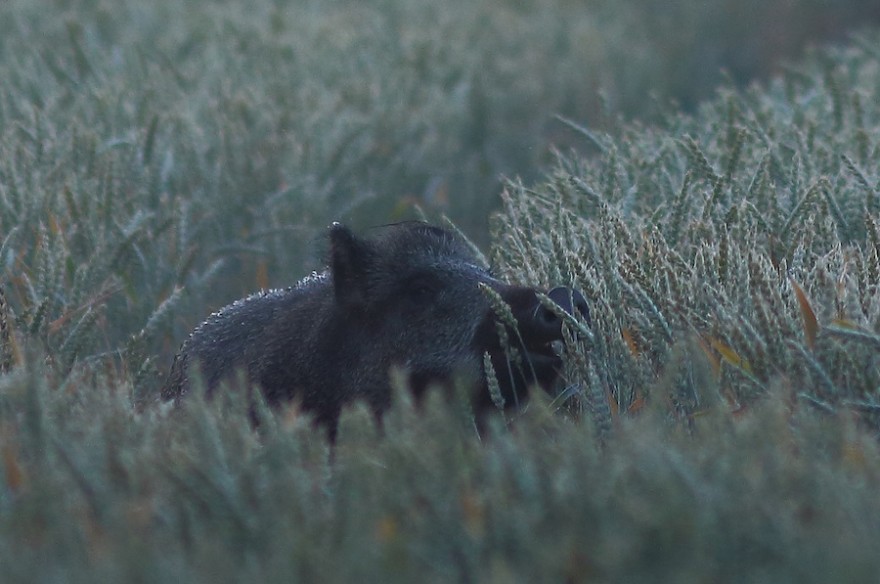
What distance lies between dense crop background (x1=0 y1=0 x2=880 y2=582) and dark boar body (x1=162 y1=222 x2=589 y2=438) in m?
0.20

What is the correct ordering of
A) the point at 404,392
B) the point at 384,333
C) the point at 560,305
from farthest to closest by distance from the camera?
the point at 384,333, the point at 560,305, the point at 404,392

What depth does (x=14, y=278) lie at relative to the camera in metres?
4.88

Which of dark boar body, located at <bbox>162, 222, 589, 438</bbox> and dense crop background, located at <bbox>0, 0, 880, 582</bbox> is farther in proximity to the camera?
dark boar body, located at <bbox>162, 222, 589, 438</bbox>

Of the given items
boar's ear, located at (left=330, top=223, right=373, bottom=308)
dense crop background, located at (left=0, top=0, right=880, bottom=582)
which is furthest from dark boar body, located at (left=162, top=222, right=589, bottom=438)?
dense crop background, located at (left=0, top=0, right=880, bottom=582)

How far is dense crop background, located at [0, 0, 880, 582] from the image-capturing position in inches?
A: 95.9

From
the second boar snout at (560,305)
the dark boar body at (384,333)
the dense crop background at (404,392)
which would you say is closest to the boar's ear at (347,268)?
the dark boar body at (384,333)

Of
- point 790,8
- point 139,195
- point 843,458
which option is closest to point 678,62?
point 790,8

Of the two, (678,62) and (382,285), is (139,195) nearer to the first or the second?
(382,285)

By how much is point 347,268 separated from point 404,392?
5.01 feet

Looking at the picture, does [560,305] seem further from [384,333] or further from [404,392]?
[404,392]

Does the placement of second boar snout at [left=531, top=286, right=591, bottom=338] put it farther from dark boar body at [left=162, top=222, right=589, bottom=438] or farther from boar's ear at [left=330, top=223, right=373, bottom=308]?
boar's ear at [left=330, top=223, right=373, bottom=308]

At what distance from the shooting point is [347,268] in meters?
4.35

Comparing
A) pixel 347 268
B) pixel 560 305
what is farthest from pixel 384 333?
pixel 560 305

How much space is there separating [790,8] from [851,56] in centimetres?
514
